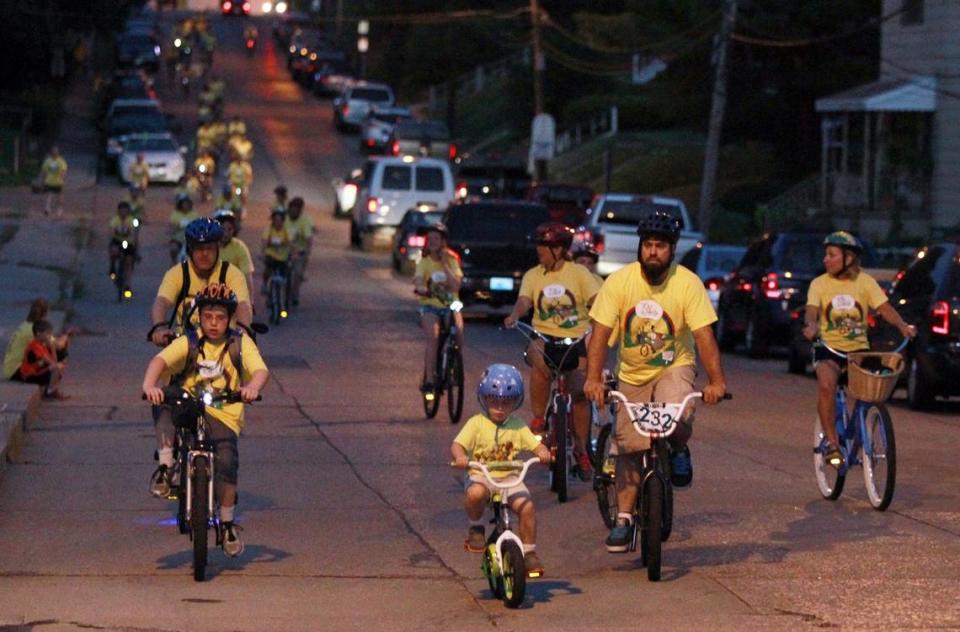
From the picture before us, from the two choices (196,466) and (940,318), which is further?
(940,318)

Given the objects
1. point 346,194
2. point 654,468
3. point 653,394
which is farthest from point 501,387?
point 346,194

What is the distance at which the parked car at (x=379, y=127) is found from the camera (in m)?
65.9

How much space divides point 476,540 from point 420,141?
166ft

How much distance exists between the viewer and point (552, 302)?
13789mm

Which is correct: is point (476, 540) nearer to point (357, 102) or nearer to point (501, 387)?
point (501, 387)

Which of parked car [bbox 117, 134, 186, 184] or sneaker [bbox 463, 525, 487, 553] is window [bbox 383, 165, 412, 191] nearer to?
parked car [bbox 117, 134, 186, 184]

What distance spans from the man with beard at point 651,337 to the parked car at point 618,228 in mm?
23861

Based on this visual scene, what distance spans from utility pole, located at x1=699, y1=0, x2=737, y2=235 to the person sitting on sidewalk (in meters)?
23.7

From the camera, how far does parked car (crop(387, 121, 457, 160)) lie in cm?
5916

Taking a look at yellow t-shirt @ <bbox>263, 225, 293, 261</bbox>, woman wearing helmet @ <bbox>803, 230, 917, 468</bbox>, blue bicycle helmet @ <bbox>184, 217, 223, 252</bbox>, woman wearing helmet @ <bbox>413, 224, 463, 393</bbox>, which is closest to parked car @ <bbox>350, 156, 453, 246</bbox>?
yellow t-shirt @ <bbox>263, 225, 293, 261</bbox>

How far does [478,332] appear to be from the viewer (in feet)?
94.1

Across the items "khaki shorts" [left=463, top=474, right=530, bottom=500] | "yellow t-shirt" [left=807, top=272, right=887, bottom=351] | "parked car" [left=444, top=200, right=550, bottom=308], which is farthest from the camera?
"parked car" [left=444, top=200, right=550, bottom=308]

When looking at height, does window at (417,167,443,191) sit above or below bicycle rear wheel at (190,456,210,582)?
above

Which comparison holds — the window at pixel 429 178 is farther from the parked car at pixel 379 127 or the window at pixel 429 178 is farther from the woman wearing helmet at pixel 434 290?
the woman wearing helmet at pixel 434 290
